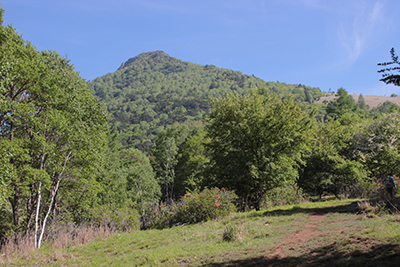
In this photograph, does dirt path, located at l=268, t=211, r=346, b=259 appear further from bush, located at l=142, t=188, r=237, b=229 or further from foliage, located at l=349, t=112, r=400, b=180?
foliage, located at l=349, t=112, r=400, b=180

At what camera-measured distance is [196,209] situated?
12266 mm

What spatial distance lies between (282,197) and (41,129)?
48.6ft

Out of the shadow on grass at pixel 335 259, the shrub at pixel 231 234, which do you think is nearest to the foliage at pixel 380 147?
the shrub at pixel 231 234

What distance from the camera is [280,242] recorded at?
656 centimetres

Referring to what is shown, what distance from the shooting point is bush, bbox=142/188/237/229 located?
12023mm

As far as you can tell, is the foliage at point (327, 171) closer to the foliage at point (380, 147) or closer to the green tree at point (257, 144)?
the foliage at point (380, 147)

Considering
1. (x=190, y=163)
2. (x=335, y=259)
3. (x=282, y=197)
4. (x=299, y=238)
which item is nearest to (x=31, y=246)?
(x=299, y=238)

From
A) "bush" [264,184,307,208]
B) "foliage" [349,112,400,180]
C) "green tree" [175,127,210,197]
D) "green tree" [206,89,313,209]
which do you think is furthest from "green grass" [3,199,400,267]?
"green tree" [175,127,210,197]

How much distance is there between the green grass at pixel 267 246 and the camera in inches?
191

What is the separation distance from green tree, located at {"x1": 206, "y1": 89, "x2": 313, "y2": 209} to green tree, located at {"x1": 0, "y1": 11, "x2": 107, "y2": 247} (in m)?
7.98

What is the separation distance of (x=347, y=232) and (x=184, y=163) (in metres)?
49.0

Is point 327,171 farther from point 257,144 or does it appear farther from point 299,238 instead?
point 299,238

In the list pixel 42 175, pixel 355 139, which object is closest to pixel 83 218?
pixel 42 175

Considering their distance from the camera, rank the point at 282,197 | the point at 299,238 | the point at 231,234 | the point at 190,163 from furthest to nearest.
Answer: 1. the point at 190,163
2. the point at 282,197
3. the point at 231,234
4. the point at 299,238
